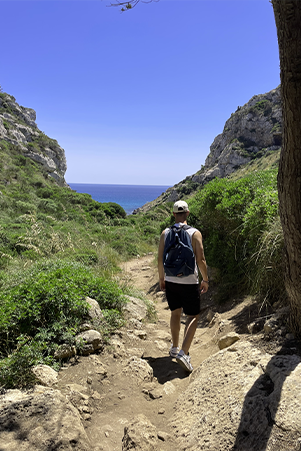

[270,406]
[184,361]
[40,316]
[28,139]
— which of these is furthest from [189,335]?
[28,139]

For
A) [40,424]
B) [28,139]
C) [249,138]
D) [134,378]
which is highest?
[249,138]

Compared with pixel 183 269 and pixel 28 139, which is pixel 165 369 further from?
pixel 28 139

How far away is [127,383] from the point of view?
337 cm

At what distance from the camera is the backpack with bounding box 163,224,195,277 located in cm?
356

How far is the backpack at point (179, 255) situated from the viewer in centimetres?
356

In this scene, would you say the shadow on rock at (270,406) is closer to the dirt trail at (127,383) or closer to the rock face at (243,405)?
the rock face at (243,405)

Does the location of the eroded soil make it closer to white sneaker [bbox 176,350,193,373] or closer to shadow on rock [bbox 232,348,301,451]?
white sneaker [bbox 176,350,193,373]

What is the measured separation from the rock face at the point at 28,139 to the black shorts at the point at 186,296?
34.9 meters

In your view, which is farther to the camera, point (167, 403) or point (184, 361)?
point (184, 361)

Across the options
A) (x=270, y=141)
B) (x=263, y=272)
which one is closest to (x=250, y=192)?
(x=263, y=272)

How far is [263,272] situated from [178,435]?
2.20 m

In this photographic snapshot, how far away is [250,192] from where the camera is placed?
18.5 feet

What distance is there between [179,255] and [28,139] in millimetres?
43617

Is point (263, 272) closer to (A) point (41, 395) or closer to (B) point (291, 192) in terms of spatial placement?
(B) point (291, 192)
